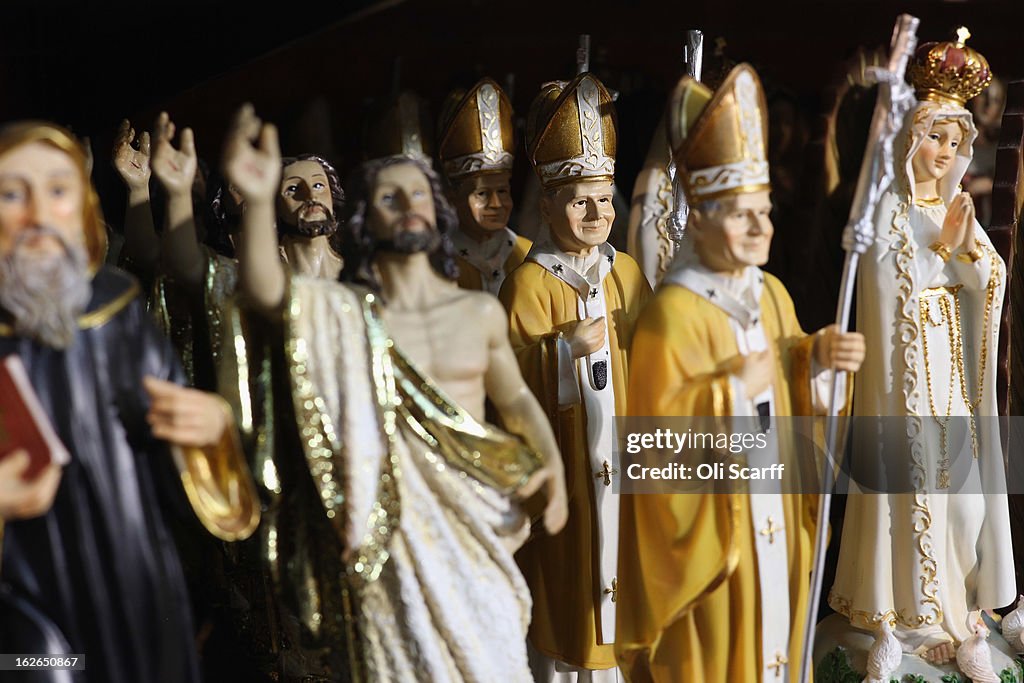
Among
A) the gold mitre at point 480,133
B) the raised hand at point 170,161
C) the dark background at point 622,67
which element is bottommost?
the raised hand at point 170,161

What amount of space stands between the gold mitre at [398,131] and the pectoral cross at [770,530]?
1.38m

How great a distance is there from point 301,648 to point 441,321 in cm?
79

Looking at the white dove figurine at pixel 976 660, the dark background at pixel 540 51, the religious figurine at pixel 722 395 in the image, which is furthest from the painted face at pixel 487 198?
the white dove figurine at pixel 976 660

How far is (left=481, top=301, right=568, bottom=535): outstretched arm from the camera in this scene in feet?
8.59

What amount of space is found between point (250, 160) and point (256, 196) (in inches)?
2.8

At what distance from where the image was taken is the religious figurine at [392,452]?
7.81 ft

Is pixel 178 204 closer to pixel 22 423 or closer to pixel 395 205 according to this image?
pixel 395 205

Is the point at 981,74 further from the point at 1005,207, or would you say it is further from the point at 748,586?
the point at 748,586

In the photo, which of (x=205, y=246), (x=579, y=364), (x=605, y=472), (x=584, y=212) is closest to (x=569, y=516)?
(x=605, y=472)

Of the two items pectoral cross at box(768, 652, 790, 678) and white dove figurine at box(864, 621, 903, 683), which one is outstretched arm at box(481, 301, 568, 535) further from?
white dove figurine at box(864, 621, 903, 683)

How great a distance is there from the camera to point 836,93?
3.89 metres

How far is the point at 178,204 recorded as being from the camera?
262cm

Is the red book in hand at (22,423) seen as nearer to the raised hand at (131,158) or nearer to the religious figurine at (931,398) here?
the raised hand at (131,158)

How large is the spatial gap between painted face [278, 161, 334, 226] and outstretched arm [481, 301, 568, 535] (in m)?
0.65
